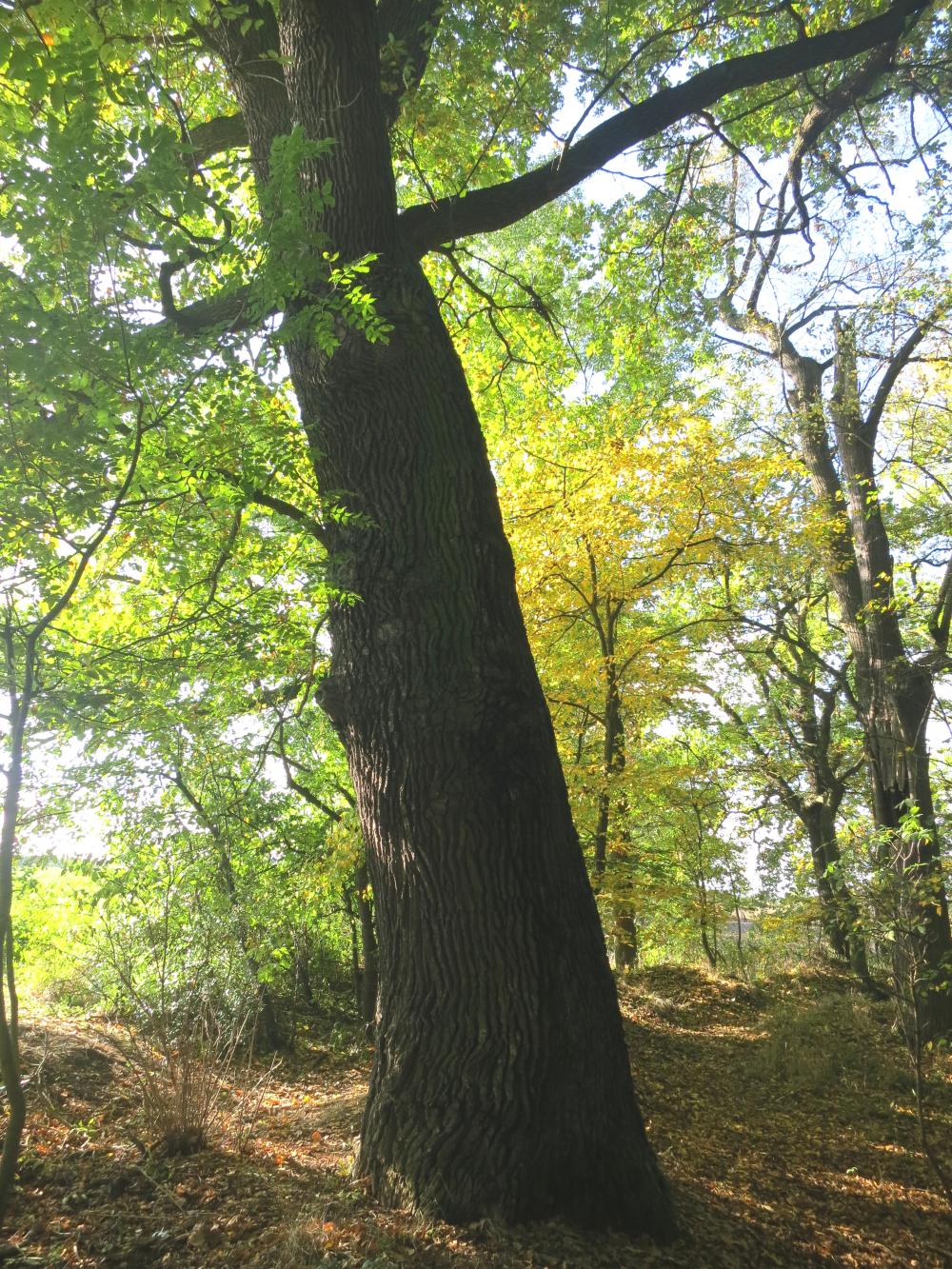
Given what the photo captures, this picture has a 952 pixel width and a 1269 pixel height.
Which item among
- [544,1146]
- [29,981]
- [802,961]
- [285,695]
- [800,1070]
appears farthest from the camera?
[802,961]

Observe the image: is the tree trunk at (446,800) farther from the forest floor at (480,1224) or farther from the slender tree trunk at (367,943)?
the slender tree trunk at (367,943)

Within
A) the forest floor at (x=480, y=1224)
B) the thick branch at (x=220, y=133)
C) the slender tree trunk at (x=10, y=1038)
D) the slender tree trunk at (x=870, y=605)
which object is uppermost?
the thick branch at (x=220, y=133)

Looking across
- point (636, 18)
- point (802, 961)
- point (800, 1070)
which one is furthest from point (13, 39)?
point (802, 961)

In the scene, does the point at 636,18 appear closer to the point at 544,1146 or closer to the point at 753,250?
the point at 753,250

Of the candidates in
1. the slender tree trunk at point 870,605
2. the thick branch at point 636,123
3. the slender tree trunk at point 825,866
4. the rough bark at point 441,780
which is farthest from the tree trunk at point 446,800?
the slender tree trunk at point 870,605

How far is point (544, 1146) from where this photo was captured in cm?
268

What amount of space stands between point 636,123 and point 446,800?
401cm

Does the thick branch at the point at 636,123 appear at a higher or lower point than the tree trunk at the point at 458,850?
higher

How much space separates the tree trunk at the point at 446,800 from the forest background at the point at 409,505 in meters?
0.03

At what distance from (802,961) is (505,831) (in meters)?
11.2

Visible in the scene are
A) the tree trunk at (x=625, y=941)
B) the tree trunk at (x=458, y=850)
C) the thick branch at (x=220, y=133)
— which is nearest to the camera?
the tree trunk at (x=458, y=850)

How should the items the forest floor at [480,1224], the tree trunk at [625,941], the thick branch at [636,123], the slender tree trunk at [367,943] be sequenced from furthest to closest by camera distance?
1. the tree trunk at [625,941]
2. the slender tree trunk at [367,943]
3. the thick branch at [636,123]
4. the forest floor at [480,1224]

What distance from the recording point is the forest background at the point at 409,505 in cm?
259

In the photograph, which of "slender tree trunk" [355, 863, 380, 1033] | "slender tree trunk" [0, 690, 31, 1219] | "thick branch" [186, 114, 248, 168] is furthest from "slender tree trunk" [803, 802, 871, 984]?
"thick branch" [186, 114, 248, 168]
